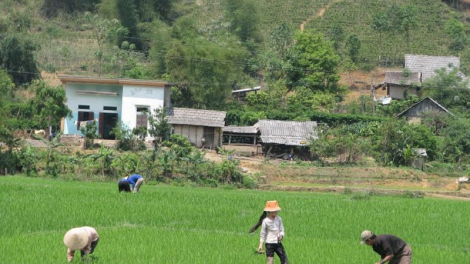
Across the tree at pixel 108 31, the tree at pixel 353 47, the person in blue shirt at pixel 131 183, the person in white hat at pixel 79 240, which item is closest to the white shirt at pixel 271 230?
the person in white hat at pixel 79 240

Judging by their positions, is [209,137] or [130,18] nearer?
[209,137]

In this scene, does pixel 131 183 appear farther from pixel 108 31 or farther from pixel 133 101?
pixel 108 31

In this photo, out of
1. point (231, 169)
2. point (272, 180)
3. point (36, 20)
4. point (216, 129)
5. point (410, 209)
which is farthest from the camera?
point (36, 20)

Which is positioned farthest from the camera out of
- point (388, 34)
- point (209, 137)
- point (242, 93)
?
point (388, 34)

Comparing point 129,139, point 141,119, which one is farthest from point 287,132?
point 129,139

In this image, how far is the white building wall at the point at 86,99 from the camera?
44.0 metres

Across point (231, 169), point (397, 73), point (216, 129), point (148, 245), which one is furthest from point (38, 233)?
point (397, 73)

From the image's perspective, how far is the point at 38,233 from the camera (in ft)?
55.9

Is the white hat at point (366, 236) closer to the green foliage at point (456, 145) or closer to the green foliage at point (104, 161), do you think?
the green foliage at point (104, 161)

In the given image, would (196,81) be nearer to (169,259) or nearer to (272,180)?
(272,180)

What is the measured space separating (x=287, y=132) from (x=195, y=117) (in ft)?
16.2

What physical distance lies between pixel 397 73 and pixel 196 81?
1415cm

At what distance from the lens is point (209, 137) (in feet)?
143

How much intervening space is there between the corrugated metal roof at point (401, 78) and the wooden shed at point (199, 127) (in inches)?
564
